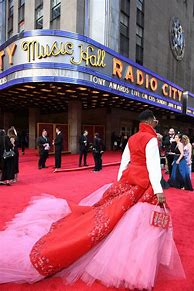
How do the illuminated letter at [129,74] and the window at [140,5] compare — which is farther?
the window at [140,5]

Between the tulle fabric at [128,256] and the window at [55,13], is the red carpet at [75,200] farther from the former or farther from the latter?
the window at [55,13]

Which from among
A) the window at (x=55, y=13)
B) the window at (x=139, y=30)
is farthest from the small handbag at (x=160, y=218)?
the window at (x=139, y=30)

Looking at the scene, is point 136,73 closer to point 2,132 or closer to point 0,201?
point 2,132

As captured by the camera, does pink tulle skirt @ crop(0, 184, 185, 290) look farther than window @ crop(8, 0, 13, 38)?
No

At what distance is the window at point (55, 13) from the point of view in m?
22.1

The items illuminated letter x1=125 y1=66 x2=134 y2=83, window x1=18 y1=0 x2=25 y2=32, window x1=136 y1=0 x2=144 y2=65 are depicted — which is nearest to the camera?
illuminated letter x1=125 y1=66 x2=134 y2=83

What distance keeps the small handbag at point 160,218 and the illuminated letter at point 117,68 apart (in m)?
14.7

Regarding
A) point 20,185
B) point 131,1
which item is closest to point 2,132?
point 20,185

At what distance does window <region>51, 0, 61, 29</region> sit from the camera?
22.1 metres

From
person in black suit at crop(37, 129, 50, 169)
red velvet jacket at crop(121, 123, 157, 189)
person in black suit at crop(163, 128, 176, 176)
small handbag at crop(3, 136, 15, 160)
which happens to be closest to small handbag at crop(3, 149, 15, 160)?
small handbag at crop(3, 136, 15, 160)

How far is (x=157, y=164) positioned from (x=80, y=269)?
1.45 meters

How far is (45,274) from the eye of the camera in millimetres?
2949

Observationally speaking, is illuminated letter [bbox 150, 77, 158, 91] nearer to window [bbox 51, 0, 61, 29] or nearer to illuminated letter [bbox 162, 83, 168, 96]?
illuminated letter [bbox 162, 83, 168, 96]

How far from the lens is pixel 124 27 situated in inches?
963
